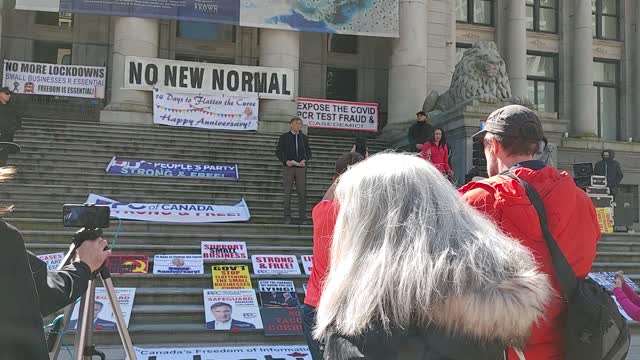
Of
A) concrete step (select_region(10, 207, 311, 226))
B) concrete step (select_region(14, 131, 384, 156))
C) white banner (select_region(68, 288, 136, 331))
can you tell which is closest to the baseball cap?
white banner (select_region(68, 288, 136, 331))

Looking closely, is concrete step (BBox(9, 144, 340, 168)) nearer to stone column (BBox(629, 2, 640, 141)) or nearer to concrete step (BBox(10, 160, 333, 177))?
concrete step (BBox(10, 160, 333, 177))

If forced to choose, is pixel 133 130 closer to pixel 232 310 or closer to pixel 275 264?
pixel 275 264

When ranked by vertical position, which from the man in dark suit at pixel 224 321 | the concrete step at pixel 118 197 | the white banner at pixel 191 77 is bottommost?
the man in dark suit at pixel 224 321

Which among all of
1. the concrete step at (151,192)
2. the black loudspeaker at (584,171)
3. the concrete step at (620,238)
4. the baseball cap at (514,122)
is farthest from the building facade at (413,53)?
the baseball cap at (514,122)

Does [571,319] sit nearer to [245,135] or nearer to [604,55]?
[245,135]

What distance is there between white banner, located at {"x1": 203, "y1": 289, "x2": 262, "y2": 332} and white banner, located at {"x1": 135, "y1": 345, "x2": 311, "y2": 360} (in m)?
Result: 0.46

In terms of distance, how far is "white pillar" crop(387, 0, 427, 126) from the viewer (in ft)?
64.9

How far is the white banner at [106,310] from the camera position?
6.42 meters

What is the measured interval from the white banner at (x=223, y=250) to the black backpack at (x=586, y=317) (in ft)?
22.2

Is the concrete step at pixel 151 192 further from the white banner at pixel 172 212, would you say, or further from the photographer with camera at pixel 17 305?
the photographer with camera at pixel 17 305

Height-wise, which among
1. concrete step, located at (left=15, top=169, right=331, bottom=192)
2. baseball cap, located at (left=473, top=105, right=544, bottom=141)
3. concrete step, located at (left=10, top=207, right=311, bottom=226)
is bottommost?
concrete step, located at (left=10, top=207, right=311, bottom=226)

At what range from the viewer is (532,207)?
89.3 inches

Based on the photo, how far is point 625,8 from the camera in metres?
29.8

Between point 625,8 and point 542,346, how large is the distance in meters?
32.5
